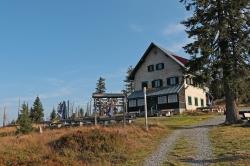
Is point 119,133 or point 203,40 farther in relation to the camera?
point 203,40

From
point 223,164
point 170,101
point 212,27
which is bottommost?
point 223,164

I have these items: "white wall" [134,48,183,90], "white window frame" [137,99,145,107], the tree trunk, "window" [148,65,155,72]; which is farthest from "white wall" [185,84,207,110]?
the tree trunk

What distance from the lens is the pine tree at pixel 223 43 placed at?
33.5 m

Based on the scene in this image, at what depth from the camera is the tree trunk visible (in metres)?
34.0

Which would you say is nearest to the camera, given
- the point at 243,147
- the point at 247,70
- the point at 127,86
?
the point at 243,147

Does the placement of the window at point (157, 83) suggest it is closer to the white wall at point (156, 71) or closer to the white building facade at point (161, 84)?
the white building facade at point (161, 84)

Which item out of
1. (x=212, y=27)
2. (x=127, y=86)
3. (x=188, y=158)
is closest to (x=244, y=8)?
(x=212, y=27)

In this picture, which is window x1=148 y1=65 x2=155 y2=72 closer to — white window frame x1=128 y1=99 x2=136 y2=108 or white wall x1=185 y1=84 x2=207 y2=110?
white window frame x1=128 y1=99 x2=136 y2=108

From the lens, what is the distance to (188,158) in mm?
17719

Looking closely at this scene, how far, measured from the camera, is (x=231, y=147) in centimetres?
2017

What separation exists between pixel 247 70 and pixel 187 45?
5.26 metres

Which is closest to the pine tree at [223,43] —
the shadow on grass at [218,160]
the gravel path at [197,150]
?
the gravel path at [197,150]

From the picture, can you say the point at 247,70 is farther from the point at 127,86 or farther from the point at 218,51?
the point at 127,86

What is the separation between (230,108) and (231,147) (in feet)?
49.5
